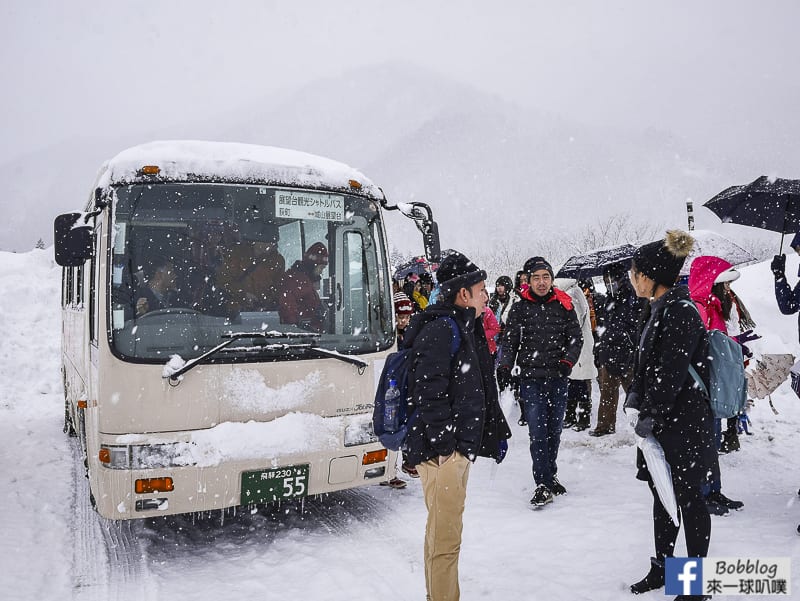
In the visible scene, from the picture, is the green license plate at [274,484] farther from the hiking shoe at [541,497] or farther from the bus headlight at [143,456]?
the hiking shoe at [541,497]

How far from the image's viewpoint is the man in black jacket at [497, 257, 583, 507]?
553cm

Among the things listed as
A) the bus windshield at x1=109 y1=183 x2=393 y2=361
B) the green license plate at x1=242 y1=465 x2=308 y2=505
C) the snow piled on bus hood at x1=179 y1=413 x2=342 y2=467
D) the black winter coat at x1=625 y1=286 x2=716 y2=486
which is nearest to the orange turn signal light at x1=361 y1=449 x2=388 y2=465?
the snow piled on bus hood at x1=179 y1=413 x2=342 y2=467

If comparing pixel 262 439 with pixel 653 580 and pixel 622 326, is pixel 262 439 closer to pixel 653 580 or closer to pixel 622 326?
pixel 653 580

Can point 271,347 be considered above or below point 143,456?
above

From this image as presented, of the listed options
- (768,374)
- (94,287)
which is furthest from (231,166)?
(768,374)

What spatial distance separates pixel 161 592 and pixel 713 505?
4456mm

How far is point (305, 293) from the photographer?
4.99 m

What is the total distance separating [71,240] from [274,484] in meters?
2.40

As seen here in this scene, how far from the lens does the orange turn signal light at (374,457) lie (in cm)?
485

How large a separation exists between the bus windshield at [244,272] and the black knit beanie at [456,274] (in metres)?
1.74

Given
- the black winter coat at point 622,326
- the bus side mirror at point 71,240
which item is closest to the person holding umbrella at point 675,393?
the black winter coat at point 622,326

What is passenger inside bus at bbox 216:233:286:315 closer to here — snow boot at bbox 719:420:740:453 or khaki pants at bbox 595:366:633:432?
khaki pants at bbox 595:366:633:432

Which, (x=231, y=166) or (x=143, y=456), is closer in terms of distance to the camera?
(x=143, y=456)

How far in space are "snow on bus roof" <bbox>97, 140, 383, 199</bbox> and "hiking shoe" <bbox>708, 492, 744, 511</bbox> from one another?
4.00 metres
